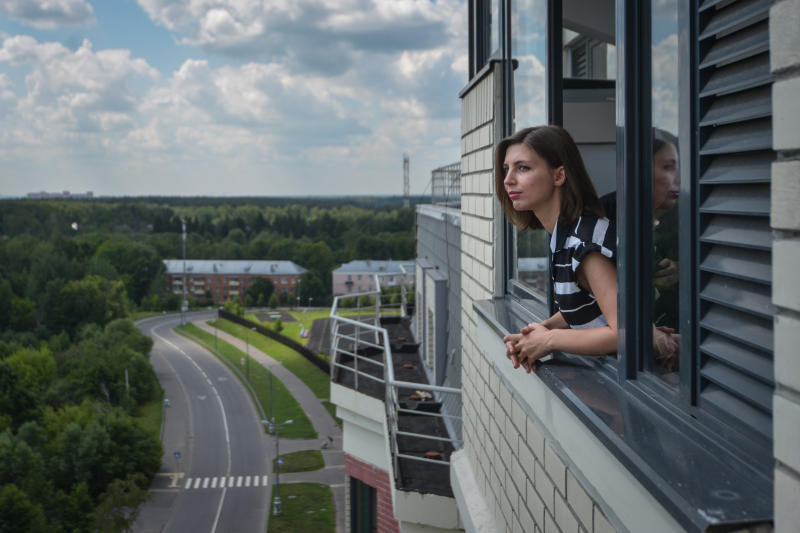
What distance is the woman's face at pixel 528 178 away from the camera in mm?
3375

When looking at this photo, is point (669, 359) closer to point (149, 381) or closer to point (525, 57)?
point (525, 57)

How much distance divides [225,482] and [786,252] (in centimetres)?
3991

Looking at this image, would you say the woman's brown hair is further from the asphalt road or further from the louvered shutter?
the asphalt road

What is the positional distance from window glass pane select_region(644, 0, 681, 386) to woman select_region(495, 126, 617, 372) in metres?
0.31

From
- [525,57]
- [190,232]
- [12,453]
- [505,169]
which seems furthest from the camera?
[190,232]

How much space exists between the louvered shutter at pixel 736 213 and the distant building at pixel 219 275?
114893mm

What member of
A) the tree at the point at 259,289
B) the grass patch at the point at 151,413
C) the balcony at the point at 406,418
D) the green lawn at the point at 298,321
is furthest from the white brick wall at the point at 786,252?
the tree at the point at 259,289

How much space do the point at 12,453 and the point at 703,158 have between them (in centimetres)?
4012

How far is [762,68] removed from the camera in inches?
73.3

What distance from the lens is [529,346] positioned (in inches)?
129

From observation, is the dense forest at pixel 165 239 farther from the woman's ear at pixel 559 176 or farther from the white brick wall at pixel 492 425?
the woman's ear at pixel 559 176

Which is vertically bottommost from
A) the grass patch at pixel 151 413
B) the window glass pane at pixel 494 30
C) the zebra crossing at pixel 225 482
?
the grass patch at pixel 151 413

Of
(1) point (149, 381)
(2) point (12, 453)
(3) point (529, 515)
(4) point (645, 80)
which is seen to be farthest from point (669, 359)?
(1) point (149, 381)

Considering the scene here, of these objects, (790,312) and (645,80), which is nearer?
(790,312)
